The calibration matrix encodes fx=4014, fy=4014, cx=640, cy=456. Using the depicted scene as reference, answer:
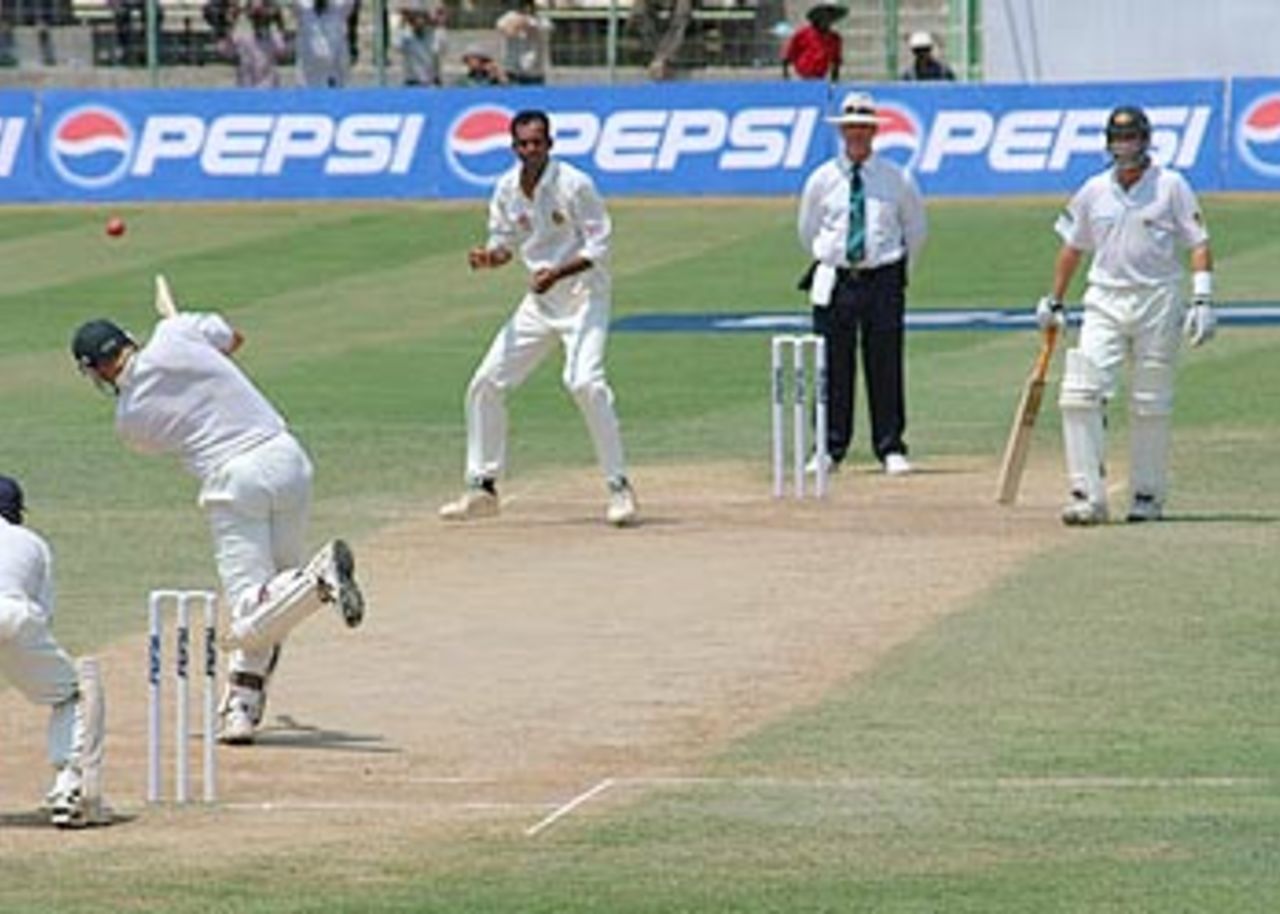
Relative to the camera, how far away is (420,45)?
4341 cm

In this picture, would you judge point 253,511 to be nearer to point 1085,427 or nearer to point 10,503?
point 10,503

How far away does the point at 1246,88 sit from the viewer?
38344 millimetres

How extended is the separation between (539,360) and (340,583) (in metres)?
7.41

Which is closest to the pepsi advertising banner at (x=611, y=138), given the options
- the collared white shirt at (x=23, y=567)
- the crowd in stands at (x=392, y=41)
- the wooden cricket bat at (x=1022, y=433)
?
the crowd in stands at (x=392, y=41)

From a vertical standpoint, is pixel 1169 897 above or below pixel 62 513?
above

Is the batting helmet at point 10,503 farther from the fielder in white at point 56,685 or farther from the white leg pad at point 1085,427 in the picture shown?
the white leg pad at point 1085,427

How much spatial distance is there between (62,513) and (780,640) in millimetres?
5831

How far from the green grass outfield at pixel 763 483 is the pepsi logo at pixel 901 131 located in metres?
0.88

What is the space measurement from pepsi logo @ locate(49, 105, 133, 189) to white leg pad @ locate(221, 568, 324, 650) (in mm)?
27196

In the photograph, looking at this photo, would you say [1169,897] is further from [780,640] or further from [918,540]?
[918,540]

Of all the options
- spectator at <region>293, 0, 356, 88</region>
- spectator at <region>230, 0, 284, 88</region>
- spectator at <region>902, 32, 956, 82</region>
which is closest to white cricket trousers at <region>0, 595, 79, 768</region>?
spectator at <region>902, 32, 956, 82</region>

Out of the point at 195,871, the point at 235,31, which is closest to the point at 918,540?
the point at 195,871

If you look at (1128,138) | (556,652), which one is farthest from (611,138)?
(556,652)

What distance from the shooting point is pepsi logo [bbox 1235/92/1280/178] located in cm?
3847
